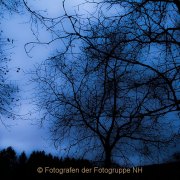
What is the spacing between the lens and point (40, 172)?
16625 mm

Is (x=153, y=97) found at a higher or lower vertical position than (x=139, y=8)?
lower

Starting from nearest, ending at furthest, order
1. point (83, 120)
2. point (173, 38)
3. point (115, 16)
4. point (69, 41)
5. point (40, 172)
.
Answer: point (69, 41) → point (115, 16) → point (173, 38) → point (83, 120) → point (40, 172)

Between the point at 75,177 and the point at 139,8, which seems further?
the point at 75,177

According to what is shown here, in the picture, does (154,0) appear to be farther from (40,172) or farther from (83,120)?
(40,172)

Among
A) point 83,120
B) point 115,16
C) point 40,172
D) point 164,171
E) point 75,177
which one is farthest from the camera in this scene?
point 40,172

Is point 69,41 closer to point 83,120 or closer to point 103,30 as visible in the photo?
point 103,30

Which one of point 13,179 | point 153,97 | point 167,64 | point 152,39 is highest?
point 152,39

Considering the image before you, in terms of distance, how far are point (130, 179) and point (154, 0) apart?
907cm

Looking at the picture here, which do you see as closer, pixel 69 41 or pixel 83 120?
pixel 69 41

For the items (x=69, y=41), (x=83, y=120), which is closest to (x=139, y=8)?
(x=69, y=41)

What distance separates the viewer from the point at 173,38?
237 inches

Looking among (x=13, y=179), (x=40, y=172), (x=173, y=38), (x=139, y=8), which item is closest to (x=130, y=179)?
(x=40, y=172)

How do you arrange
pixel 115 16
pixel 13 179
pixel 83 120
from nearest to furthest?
1. pixel 115 16
2. pixel 83 120
3. pixel 13 179

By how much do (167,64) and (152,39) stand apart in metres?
0.69
